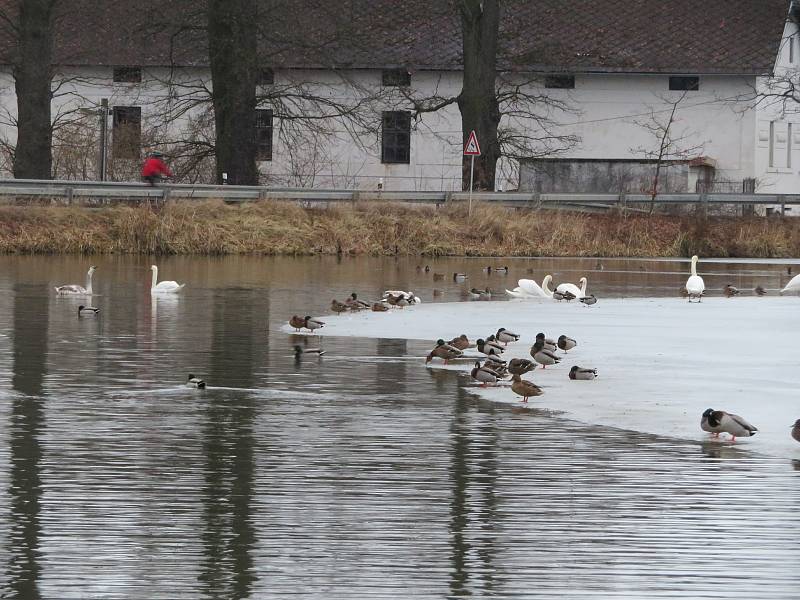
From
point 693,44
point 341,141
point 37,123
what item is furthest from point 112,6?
point 693,44

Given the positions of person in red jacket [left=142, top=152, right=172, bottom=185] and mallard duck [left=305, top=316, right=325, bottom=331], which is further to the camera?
person in red jacket [left=142, top=152, right=172, bottom=185]

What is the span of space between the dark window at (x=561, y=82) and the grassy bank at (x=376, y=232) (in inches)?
568

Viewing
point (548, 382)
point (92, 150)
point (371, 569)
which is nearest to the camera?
point (371, 569)

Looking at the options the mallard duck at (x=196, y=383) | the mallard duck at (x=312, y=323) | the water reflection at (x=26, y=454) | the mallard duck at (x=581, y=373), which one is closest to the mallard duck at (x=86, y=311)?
the water reflection at (x=26, y=454)

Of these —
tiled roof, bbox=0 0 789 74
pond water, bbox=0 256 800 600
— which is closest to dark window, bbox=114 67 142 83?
tiled roof, bbox=0 0 789 74

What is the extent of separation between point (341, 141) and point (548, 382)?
42747mm

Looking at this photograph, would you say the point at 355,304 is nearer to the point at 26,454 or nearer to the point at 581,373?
the point at 581,373

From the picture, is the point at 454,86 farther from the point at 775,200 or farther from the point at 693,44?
the point at 775,200

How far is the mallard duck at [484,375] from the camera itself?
15.5 meters

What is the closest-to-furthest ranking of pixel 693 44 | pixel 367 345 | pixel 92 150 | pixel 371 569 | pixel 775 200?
pixel 371 569, pixel 367 345, pixel 775 200, pixel 92 150, pixel 693 44

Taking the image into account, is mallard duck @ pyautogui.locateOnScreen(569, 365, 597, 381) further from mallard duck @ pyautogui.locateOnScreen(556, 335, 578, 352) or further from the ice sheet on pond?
mallard duck @ pyautogui.locateOnScreen(556, 335, 578, 352)

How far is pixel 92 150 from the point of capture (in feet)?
160

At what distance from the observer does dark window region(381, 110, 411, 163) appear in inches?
2311

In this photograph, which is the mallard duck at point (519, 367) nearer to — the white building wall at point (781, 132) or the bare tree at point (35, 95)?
the bare tree at point (35, 95)
